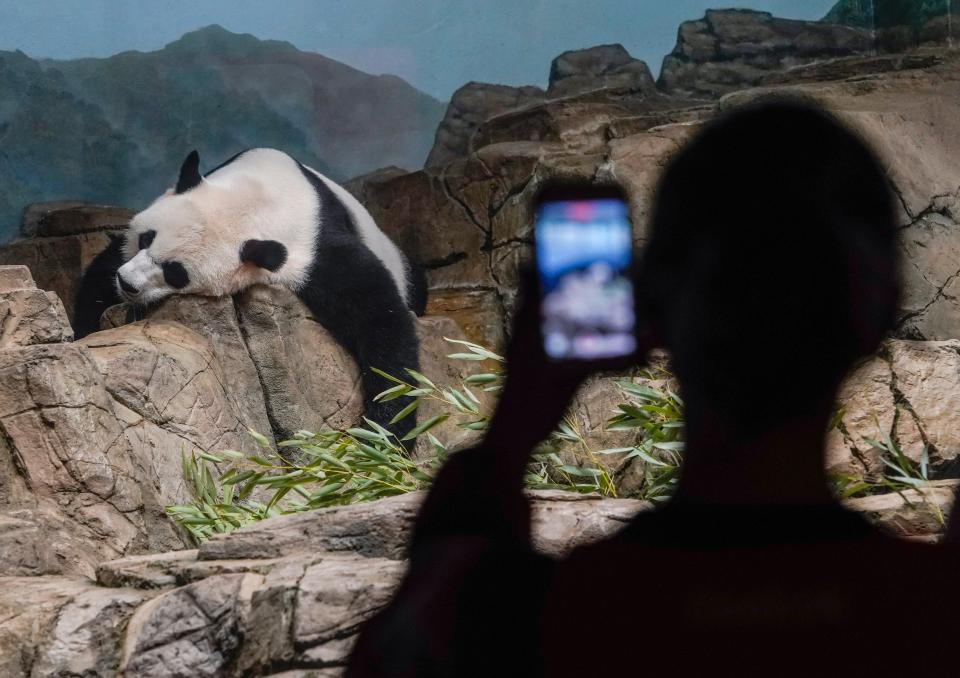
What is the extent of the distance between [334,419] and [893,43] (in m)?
2.97

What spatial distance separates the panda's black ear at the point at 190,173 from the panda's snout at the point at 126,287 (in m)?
0.37

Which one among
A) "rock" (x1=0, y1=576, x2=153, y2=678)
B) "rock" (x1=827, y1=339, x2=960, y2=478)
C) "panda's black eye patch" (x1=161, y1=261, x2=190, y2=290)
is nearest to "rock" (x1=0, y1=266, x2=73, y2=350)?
"panda's black eye patch" (x1=161, y1=261, x2=190, y2=290)

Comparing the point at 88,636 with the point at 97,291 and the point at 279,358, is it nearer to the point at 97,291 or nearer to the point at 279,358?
the point at 279,358

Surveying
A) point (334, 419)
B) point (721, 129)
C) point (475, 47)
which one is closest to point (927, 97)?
point (475, 47)

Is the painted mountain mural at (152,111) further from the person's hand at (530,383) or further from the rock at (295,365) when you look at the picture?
the person's hand at (530,383)

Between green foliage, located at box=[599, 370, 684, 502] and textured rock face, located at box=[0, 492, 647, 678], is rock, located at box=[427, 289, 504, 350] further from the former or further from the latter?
textured rock face, located at box=[0, 492, 647, 678]

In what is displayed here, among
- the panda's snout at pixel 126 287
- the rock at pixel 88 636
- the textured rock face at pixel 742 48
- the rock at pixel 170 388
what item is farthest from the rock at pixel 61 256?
the rock at pixel 88 636

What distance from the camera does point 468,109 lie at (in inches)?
166

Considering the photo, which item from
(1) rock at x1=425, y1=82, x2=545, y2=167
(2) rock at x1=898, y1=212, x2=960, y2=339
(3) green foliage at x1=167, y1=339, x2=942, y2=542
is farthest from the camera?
(1) rock at x1=425, y1=82, x2=545, y2=167

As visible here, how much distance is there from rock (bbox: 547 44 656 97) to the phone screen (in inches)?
150

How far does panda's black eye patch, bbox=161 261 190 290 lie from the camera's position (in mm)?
3438

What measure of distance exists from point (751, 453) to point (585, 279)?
13 cm

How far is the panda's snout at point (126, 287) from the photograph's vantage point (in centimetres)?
346

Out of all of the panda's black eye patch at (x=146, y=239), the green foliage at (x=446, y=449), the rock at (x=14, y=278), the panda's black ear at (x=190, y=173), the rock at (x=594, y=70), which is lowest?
the green foliage at (x=446, y=449)
